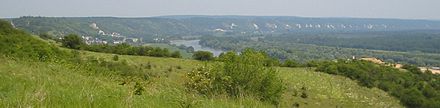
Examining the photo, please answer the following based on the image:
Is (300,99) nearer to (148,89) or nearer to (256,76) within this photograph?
(256,76)

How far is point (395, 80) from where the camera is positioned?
72875mm

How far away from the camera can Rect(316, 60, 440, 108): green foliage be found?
6288 centimetres

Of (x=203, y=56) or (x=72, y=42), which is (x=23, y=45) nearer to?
(x=72, y=42)

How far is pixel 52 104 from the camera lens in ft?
17.1

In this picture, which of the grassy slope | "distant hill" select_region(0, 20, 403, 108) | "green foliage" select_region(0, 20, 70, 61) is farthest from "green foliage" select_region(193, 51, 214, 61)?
"green foliage" select_region(0, 20, 70, 61)

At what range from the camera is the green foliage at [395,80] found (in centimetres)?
6288

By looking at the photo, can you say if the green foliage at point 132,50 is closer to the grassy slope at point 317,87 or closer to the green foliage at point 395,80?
the grassy slope at point 317,87

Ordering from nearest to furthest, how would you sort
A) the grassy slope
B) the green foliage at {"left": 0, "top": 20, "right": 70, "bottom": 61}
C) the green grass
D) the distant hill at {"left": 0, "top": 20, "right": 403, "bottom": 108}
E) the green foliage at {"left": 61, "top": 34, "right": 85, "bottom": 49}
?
1. the green grass
2. the distant hill at {"left": 0, "top": 20, "right": 403, "bottom": 108}
3. the green foliage at {"left": 0, "top": 20, "right": 70, "bottom": 61}
4. the grassy slope
5. the green foliage at {"left": 61, "top": 34, "right": 85, "bottom": 49}

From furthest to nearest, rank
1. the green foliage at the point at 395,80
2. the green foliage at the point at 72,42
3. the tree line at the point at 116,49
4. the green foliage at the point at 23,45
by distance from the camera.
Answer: the tree line at the point at 116,49 → the green foliage at the point at 72,42 → the green foliage at the point at 395,80 → the green foliage at the point at 23,45

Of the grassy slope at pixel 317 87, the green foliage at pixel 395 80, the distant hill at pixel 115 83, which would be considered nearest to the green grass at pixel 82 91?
the distant hill at pixel 115 83

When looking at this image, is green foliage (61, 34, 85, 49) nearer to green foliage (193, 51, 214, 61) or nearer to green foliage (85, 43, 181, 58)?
green foliage (85, 43, 181, 58)

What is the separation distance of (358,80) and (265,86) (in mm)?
37624

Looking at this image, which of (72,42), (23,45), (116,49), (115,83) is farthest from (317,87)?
(115,83)

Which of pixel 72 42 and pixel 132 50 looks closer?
pixel 72 42
